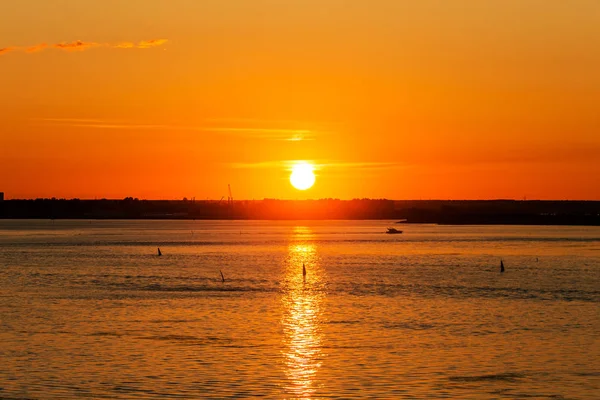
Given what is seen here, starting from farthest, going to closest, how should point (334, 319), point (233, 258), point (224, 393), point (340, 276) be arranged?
1. point (233, 258)
2. point (340, 276)
3. point (334, 319)
4. point (224, 393)

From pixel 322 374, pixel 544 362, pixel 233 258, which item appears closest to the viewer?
pixel 322 374

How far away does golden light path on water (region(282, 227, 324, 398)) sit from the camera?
37719mm

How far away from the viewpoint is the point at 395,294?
76000 mm

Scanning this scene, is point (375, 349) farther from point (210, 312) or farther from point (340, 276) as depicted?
point (340, 276)

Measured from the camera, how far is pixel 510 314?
202 feet

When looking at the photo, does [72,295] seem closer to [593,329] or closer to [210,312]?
[210,312]

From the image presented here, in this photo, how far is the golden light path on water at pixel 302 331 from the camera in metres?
37.7

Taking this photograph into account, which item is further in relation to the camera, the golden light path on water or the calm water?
the golden light path on water

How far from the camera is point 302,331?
2067 inches

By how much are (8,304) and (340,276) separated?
41894mm

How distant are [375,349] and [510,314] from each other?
1937 centimetres

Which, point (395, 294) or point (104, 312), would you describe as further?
point (395, 294)

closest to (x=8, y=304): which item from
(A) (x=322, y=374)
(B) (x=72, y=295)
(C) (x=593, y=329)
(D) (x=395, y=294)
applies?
(B) (x=72, y=295)

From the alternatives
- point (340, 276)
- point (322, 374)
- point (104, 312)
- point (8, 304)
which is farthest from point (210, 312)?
point (340, 276)
